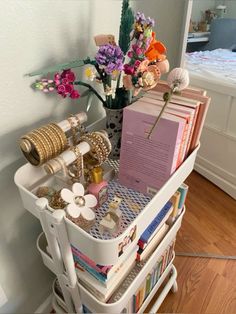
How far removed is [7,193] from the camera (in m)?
0.80

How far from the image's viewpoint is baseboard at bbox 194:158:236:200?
1850mm

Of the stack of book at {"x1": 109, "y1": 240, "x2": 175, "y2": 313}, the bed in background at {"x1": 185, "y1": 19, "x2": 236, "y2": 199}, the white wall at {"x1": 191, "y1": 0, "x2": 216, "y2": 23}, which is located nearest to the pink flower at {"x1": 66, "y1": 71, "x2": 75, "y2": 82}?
the stack of book at {"x1": 109, "y1": 240, "x2": 175, "y2": 313}

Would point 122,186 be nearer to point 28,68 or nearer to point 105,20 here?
point 28,68

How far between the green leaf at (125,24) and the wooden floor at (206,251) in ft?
3.74

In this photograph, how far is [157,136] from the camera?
0.70 meters

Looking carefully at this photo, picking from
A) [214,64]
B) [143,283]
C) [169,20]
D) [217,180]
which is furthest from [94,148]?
[214,64]

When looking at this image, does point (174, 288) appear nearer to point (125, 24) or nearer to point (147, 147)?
point (147, 147)

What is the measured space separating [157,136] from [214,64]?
1.53 m

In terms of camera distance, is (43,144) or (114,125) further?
(114,125)

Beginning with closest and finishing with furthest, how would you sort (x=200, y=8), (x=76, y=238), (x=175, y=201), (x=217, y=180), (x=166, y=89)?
(x=76, y=238) < (x=166, y=89) < (x=175, y=201) < (x=217, y=180) < (x=200, y=8)

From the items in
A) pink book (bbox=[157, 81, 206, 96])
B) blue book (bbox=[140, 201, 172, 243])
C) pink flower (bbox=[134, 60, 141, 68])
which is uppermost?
pink flower (bbox=[134, 60, 141, 68])

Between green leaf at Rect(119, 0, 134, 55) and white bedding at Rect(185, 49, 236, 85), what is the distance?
3.82 ft

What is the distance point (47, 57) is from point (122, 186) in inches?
17.1

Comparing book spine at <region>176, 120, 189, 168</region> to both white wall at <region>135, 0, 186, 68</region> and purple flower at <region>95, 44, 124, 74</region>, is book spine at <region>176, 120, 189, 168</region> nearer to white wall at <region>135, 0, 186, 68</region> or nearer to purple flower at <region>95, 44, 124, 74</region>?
purple flower at <region>95, 44, 124, 74</region>
